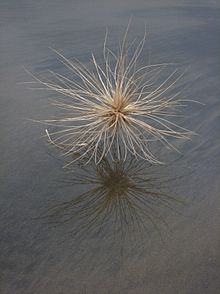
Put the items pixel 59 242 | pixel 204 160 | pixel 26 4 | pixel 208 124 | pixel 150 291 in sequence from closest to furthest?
pixel 150 291 → pixel 59 242 → pixel 204 160 → pixel 208 124 → pixel 26 4

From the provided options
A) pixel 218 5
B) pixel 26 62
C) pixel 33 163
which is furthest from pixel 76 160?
pixel 218 5

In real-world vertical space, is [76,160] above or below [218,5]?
→ below

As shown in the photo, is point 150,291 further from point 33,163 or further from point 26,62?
point 26,62

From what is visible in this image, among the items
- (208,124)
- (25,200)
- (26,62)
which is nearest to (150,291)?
(25,200)

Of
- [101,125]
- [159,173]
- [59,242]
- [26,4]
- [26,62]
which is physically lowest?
[59,242]

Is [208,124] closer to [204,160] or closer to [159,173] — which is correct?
[204,160]

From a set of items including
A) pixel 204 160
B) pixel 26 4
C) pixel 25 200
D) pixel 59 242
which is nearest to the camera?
pixel 59 242

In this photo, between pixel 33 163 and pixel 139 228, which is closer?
pixel 139 228
